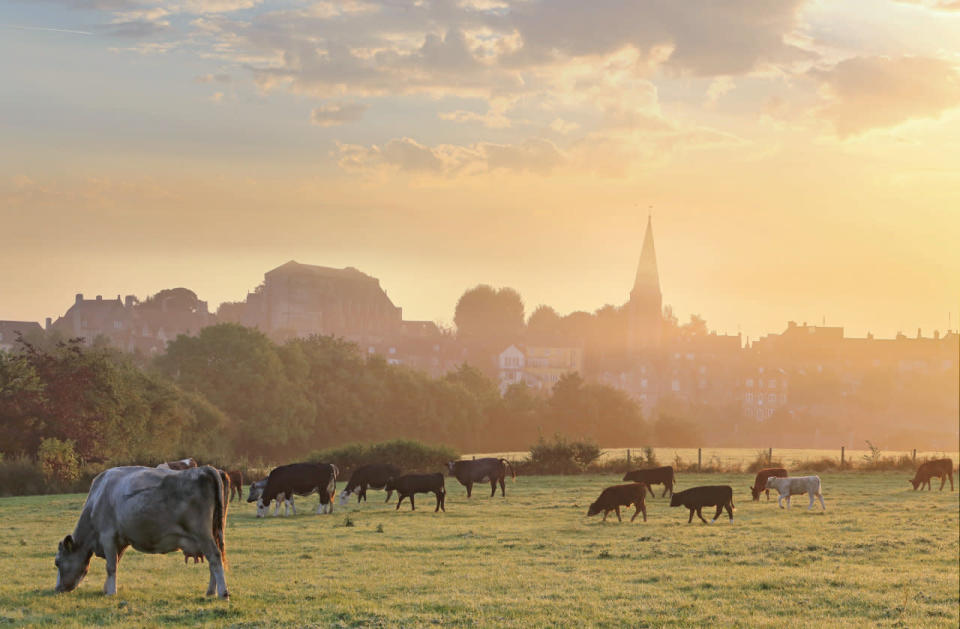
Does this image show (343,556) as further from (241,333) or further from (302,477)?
(241,333)

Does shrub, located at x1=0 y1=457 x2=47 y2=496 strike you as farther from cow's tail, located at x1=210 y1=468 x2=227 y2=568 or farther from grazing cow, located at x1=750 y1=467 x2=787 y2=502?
cow's tail, located at x1=210 y1=468 x2=227 y2=568

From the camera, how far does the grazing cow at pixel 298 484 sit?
90.6 ft

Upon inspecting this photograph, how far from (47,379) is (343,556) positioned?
4090cm

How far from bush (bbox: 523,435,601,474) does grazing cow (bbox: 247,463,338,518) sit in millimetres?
22535

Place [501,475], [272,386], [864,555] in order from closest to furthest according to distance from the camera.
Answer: [864,555]
[501,475]
[272,386]

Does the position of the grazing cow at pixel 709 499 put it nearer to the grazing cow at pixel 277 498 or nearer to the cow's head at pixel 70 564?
the grazing cow at pixel 277 498

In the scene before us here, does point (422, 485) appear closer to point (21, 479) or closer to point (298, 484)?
point (298, 484)

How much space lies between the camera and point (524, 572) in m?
17.5

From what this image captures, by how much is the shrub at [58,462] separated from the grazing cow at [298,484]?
1743 centimetres

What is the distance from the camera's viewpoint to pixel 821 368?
172 metres

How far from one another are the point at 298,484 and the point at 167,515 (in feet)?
49.5

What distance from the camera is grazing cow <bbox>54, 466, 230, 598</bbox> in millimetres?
13070

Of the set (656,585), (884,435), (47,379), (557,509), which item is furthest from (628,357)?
(656,585)

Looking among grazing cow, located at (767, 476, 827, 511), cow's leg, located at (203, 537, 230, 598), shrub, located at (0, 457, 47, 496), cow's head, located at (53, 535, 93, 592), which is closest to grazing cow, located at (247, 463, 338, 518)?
cow's head, located at (53, 535, 93, 592)
